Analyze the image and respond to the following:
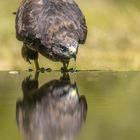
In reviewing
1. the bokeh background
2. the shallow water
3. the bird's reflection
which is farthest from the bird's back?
the bird's reflection

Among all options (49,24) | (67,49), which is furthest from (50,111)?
(49,24)

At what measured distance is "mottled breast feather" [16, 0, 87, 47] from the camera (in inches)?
582

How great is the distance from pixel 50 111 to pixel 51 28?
531cm

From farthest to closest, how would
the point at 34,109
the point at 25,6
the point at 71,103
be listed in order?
the point at 25,6
the point at 71,103
the point at 34,109

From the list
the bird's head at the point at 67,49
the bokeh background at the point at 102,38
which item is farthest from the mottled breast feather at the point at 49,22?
the bokeh background at the point at 102,38

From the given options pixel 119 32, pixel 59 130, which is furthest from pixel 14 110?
pixel 119 32

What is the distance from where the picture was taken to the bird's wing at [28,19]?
48.9 ft

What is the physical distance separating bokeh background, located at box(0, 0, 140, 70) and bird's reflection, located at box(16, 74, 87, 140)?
140 inches

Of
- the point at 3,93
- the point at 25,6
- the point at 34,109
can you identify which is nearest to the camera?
the point at 34,109

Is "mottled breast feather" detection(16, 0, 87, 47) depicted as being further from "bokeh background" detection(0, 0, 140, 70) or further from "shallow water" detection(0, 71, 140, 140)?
"bokeh background" detection(0, 0, 140, 70)

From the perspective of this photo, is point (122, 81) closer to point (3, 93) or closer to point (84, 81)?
point (84, 81)

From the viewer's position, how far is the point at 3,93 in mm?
11703

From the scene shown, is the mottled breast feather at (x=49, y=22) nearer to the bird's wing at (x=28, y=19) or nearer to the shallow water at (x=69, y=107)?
the bird's wing at (x=28, y=19)

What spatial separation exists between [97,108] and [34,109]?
99 centimetres
